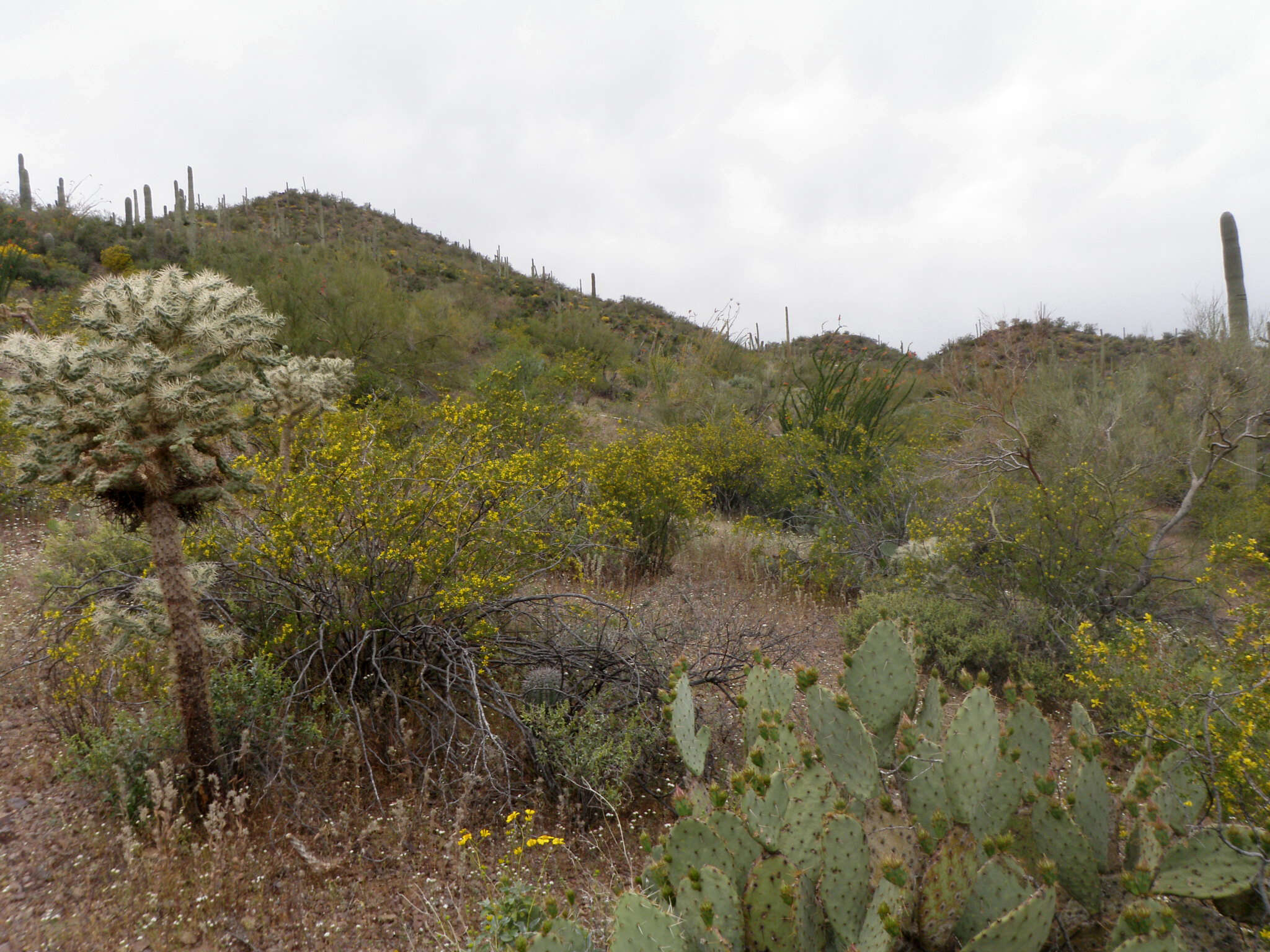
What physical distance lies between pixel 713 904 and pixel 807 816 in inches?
14.8

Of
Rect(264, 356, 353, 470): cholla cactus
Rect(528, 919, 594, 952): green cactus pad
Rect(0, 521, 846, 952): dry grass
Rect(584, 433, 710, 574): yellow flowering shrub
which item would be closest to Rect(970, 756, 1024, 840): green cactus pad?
Rect(528, 919, 594, 952): green cactus pad

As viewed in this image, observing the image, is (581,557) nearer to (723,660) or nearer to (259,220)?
(723,660)

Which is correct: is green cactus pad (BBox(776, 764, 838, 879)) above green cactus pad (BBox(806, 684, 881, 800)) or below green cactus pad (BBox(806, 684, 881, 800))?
below

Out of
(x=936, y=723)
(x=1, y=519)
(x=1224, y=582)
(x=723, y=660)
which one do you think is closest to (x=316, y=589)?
(x=723, y=660)

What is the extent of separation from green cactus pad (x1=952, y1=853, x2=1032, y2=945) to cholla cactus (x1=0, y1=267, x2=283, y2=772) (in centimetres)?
267

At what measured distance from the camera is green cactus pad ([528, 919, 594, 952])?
1.60m

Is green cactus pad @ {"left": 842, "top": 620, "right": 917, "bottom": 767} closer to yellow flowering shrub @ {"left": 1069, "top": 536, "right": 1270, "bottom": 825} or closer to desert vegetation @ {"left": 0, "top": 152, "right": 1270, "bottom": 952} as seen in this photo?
desert vegetation @ {"left": 0, "top": 152, "right": 1270, "bottom": 952}

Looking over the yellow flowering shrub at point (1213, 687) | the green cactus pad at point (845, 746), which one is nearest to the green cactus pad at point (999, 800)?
the green cactus pad at point (845, 746)

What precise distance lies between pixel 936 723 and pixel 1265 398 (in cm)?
967

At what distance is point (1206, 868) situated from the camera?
5.30 feet

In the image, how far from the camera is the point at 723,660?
3.94m

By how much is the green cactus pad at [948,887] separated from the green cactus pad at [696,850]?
467mm

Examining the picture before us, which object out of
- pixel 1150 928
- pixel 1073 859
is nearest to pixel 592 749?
pixel 1073 859

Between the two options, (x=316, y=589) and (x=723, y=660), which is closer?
(x=316, y=589)
